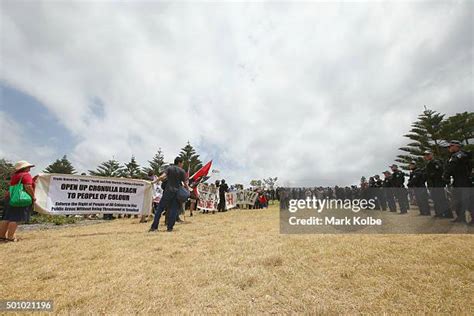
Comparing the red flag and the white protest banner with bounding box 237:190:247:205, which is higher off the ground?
the red flag

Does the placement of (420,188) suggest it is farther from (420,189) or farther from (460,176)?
(460,176)

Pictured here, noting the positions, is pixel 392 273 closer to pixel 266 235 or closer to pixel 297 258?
pixel 297 258

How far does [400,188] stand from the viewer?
37.8 feet

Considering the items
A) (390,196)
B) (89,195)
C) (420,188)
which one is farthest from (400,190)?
(89,195)

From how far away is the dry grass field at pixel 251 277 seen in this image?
8.22 ft

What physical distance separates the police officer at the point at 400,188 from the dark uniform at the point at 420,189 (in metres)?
0.45

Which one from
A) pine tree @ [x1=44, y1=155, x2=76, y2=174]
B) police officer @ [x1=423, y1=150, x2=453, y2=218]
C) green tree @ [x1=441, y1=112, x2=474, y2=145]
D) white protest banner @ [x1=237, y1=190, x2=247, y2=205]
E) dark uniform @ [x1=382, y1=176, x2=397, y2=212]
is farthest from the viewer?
pine tree @ [x1=44, y1=155, x2=76, y2=174]

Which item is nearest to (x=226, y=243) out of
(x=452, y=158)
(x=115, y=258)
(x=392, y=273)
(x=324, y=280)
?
(x=115, y=258)

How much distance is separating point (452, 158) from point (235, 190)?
58.3 ft

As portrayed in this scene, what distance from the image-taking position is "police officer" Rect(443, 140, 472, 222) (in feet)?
22.6

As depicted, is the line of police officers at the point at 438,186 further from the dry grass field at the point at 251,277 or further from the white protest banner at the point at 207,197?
the white protest banner at the point at 207,197

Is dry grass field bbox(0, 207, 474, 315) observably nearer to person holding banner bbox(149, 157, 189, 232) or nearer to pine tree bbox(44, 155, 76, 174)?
person holding banner bbox(149, 157, 189, 232)

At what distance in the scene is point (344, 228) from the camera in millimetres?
7168

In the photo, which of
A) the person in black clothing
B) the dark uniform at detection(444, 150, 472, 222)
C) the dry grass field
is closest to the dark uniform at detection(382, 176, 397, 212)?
the dark uniform at detection(444, 150, 472, 222)
